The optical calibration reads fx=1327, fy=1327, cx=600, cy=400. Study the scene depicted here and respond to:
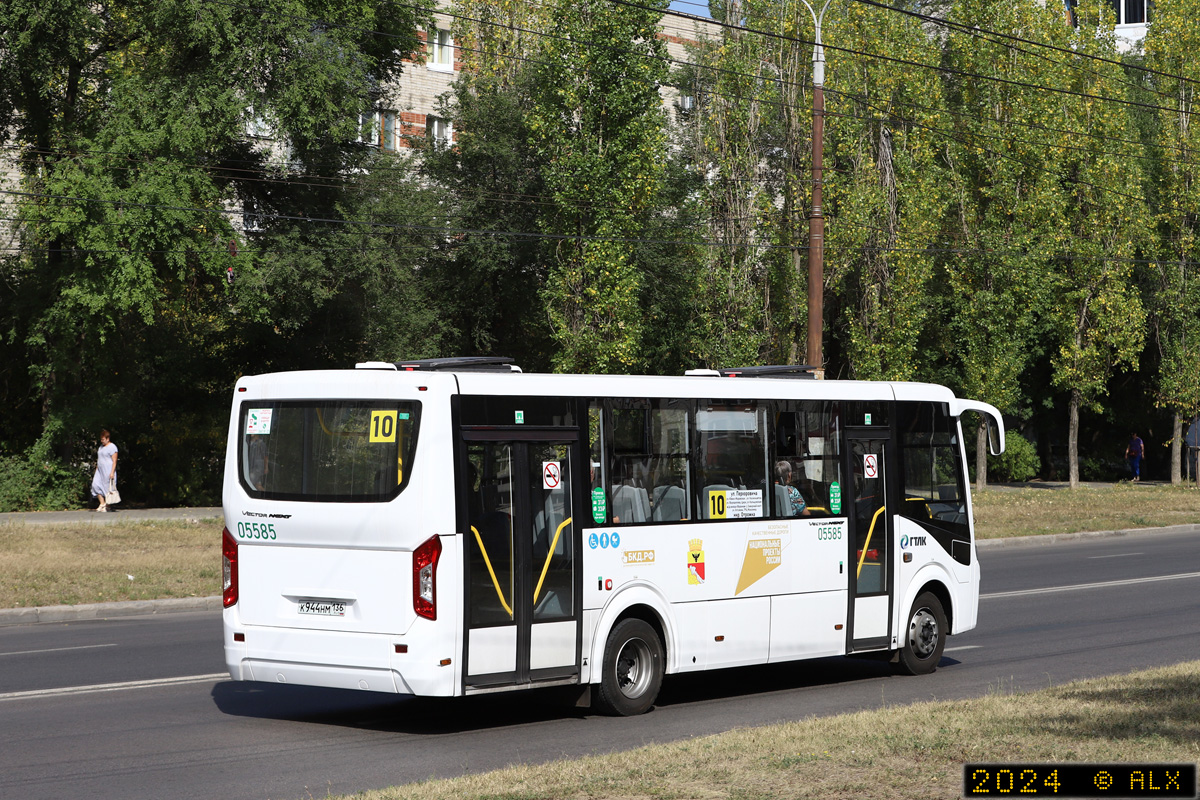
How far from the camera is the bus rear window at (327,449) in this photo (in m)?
9.29

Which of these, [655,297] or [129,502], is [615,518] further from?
[655,297]

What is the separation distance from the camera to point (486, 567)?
30.6 ft

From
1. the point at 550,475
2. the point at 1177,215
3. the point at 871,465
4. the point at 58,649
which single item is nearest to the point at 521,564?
the point at 550,475

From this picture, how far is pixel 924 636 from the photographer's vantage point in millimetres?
12609

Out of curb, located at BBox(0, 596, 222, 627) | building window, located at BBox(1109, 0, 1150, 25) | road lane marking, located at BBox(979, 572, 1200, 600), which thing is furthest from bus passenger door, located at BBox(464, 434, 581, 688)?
building window, located at BBox(1109, 0, 1150, 25)

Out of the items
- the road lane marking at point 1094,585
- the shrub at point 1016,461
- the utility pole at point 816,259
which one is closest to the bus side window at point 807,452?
the road lane marking at point 1094,585

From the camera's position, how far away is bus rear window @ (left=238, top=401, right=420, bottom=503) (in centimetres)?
929

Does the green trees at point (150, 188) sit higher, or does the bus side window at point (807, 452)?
the green trees at point (150, 188)

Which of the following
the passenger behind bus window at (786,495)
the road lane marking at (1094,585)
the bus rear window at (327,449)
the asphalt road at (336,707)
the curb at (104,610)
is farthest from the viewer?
the road lane marking at (1094,585)

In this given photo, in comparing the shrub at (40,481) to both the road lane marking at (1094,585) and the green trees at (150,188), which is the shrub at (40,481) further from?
the road lane marking at (1094,585)

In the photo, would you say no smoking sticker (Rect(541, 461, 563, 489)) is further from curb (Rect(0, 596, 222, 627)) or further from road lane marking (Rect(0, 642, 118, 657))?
curb (Rect(0, 596, 222, 627))

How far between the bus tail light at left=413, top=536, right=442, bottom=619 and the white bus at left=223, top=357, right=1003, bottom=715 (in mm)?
15

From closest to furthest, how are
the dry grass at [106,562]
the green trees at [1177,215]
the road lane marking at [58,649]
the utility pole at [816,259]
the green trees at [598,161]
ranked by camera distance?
1. the road lane marking at [58,649]
2. the dry grass at [106,562]
3. the utility pole at [816,259]
4. the green trees at [598,161]
5. the green trees at [1177,215]

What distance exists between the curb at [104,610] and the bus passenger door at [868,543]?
9352mm
